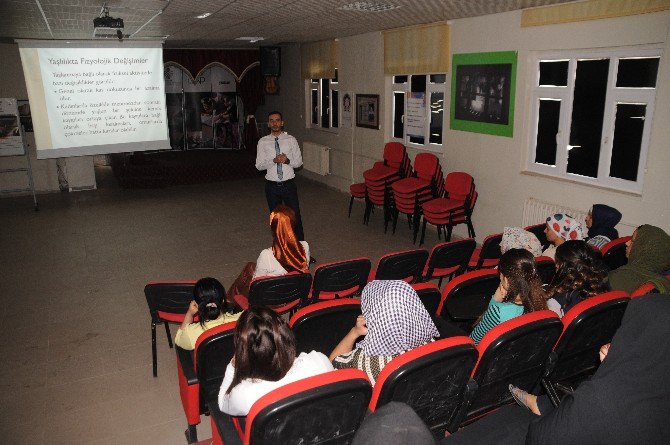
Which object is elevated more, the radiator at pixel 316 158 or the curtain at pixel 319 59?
the curtain at pixel 319 59

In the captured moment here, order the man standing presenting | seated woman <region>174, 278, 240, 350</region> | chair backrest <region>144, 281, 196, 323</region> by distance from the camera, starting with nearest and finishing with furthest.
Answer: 1. seated woman <region>174, 278, 240, 350</region>
2. chair backrest <region>144, 281, 196, 323</region>
3. the man standing presenting

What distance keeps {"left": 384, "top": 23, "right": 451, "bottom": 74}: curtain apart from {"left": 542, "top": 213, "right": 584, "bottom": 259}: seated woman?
368 cm

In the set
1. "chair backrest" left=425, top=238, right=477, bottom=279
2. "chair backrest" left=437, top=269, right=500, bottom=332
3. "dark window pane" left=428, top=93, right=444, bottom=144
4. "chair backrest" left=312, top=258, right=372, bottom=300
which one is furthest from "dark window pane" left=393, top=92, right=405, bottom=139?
"chair backrest" left=437, top=269, right=500, bottom=332

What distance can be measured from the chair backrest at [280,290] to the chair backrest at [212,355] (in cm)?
87

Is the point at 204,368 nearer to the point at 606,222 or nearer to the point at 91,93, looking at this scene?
the point at 606,222

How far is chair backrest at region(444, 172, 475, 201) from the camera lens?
6680 mm

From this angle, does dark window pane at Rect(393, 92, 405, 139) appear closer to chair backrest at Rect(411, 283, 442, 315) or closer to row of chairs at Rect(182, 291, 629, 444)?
chair backrest at Rect(411, 283, 442, 315)

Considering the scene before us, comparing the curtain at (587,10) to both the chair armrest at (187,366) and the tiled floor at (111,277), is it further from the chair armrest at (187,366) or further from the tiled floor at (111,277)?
the chair armrest at (187,366)

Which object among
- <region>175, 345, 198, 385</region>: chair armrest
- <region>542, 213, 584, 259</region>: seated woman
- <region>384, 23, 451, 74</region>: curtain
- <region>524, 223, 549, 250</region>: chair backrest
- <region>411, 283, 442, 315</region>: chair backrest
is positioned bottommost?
<region>175, 345, 198, 385</region>: chair armrest

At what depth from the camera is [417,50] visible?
24.9 feet

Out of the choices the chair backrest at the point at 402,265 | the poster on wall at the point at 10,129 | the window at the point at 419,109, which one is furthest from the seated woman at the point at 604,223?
the poster on wall at the point at 10,129

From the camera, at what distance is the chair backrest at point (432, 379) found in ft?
6.39

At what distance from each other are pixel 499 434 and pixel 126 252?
5.76m

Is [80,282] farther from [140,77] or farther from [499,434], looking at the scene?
[499,434]
